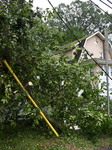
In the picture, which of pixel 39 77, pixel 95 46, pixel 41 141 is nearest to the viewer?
pixel 41 141

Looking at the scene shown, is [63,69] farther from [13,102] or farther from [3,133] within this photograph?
[3,133]

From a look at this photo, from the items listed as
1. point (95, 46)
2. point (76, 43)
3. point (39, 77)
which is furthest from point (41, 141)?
point (95, 46)

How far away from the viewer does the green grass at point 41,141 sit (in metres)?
4.87

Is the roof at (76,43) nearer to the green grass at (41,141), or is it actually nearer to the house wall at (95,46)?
the house wall at (95,46)

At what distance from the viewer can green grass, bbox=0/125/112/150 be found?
487cm

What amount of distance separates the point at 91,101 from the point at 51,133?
1.59 meters

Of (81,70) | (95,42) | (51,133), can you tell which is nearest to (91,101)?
(81,70)

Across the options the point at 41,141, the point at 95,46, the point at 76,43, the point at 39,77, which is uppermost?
the point at 95,46

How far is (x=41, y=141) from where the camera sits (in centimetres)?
517

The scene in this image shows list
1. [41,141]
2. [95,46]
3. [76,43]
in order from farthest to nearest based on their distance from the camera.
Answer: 1. [95,46]
2. [76,43]
3. [41,141]

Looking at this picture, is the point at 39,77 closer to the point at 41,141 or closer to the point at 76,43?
the point at 41,141

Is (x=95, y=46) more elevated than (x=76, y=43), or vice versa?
(x=95, y=46)

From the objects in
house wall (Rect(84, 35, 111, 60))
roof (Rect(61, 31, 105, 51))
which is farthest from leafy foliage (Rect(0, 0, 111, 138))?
house wall (Rect(84, 35, 111, 60))

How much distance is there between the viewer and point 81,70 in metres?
5.65
